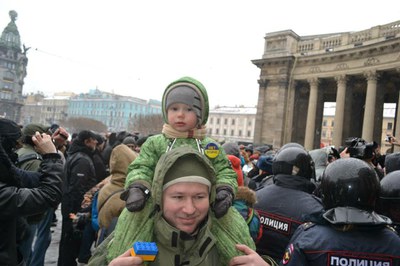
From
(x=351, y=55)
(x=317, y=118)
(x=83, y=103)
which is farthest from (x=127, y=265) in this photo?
(x=83, y=103)

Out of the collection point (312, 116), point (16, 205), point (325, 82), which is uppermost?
point (325, 82)

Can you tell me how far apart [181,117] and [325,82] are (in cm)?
2449

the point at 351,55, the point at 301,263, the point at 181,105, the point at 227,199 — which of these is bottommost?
the point at 301,263

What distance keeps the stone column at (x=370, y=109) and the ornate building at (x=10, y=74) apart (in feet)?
215

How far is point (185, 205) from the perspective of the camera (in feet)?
6.44

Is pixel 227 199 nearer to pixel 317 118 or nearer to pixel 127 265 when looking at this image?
pixel 127 265

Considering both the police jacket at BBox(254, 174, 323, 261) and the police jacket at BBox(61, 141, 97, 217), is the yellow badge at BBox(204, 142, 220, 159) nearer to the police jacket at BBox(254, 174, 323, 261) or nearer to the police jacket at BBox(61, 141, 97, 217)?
the police jacket at BBox(254, 174, 323, 261)

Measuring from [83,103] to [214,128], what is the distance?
2319 inches

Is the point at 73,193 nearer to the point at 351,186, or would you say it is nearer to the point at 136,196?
the point at 136,196

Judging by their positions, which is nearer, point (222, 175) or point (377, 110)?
point (222, 175)

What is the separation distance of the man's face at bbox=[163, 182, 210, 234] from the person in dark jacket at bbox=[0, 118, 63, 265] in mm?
1668

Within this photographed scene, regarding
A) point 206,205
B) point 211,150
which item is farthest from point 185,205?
point 211,150

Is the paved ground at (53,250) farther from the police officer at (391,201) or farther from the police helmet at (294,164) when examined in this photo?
the police officer at (391,201)

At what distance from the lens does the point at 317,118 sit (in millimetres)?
25719
